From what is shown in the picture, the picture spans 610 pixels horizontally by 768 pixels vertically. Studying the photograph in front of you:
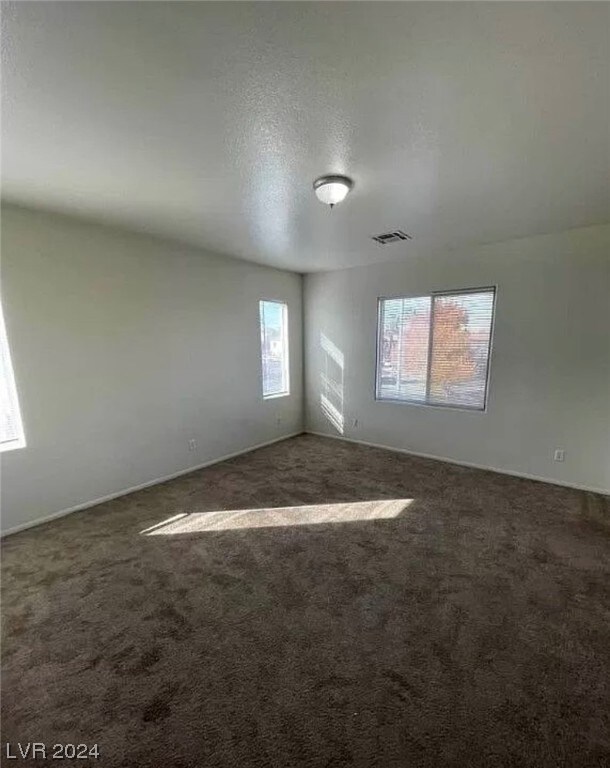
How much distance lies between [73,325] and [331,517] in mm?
2764

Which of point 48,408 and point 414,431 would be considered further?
point 414,431

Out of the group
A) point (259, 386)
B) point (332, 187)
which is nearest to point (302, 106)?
point (332, 187)

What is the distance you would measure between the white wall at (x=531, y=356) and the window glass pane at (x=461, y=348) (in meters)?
0.13

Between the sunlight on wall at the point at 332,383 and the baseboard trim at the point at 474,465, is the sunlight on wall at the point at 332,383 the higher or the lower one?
the higher one

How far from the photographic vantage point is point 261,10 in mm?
1037

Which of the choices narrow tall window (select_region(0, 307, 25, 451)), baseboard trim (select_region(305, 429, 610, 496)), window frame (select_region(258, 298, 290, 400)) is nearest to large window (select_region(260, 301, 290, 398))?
window frame (select_region(258, 298, 290, 400))

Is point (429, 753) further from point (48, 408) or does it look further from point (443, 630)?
point (48, 408)

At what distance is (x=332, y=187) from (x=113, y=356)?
2434mm

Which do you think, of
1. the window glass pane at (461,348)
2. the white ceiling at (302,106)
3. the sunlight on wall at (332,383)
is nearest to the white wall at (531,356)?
the window glass pane at (461,348)

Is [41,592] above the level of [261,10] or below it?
below

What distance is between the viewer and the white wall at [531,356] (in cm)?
317

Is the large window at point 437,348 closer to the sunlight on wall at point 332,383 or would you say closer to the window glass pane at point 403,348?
the window glass pane at point 403,348

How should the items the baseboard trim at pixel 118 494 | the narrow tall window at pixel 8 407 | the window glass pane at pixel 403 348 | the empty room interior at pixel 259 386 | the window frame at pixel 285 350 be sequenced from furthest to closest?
Answer: the window frame at pixel 285 350 → the window glass pane at pixel 403 348 → the baseboard trim at pixel 118 494 → the narrow tall window at pixel 8 407 → the empty room interior at pixel 259 386

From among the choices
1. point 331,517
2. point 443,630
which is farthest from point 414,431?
point 443,630
